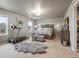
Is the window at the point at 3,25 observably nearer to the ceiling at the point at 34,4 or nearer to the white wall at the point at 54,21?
the ceiling at the point at 34,4

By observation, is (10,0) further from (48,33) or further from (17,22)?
(48,33)

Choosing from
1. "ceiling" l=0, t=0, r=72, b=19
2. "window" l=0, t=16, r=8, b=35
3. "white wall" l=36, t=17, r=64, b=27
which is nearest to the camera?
"ceiling" l=0, t=0, r=72, b=19

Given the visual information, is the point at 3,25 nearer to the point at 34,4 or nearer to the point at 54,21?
the point at 34,4

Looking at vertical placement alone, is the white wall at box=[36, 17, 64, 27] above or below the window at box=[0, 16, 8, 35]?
above

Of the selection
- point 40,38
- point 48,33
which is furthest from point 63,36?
point 48,33

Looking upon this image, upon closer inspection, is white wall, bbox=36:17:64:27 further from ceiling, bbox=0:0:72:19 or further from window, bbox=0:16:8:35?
window, bbox=0:16:8:35

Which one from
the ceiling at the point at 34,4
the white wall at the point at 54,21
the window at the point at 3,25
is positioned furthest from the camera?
the white wall at the point at 54,21

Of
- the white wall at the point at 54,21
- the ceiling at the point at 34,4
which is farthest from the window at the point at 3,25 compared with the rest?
the white wall at the point at 54,21

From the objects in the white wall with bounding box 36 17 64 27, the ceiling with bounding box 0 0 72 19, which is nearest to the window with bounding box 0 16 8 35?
the ceiling with bounding box 0 0 72 19

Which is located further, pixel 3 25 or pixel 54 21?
pixel 54 21

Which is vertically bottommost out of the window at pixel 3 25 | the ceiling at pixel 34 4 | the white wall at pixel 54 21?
the window at pixel 3 25

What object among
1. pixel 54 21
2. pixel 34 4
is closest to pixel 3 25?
pixel 34 4

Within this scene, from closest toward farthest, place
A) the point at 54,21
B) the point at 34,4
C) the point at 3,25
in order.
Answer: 1. the point at 34,4
2. the point at 3,25
3. the point at 54,21

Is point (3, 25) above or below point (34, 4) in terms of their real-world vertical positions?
below
